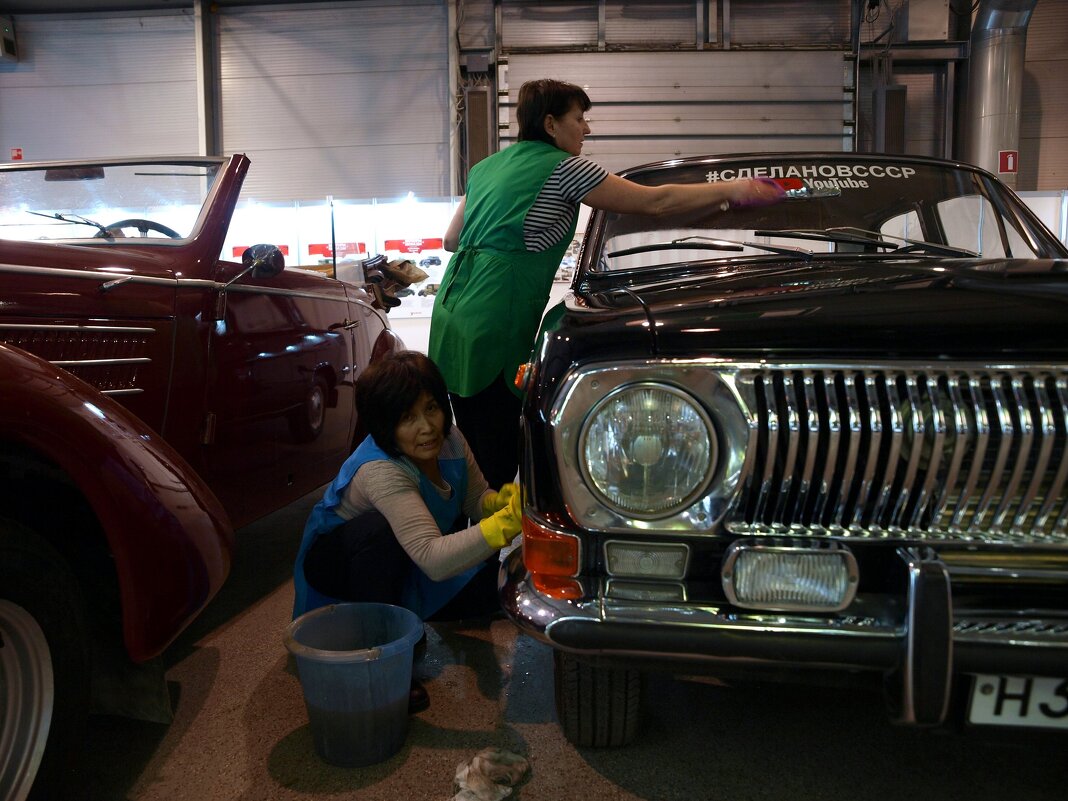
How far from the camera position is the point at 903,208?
2.32 m

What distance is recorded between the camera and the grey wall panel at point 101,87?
31.6 feet

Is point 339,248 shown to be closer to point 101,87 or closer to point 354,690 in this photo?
point 101,87

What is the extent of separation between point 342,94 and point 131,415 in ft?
29.3

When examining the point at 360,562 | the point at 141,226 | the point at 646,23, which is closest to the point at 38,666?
the point at 360,562

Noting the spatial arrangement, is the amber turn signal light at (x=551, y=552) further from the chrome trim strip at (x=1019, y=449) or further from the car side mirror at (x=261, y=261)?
the car side mirror at (x=261, y=261)

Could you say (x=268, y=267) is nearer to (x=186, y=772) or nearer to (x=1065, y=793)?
(x=186, y=772)

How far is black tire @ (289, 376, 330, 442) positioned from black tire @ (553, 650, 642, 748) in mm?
1673

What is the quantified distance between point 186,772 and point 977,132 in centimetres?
973

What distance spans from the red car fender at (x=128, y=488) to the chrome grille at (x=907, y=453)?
1.10 metres

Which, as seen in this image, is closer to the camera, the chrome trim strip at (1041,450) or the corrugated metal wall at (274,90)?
the chrome trim strip at (1041,450)

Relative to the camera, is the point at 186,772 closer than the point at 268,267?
Yes

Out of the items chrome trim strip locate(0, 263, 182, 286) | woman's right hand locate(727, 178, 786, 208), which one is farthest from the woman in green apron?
chrome trim strip locate(0, 263, 182, 286)

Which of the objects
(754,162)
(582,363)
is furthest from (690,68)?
(582,363)

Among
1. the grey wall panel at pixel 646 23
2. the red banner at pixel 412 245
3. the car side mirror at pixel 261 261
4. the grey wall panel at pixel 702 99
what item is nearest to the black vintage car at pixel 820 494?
the car side mirror at pixel 261 261
